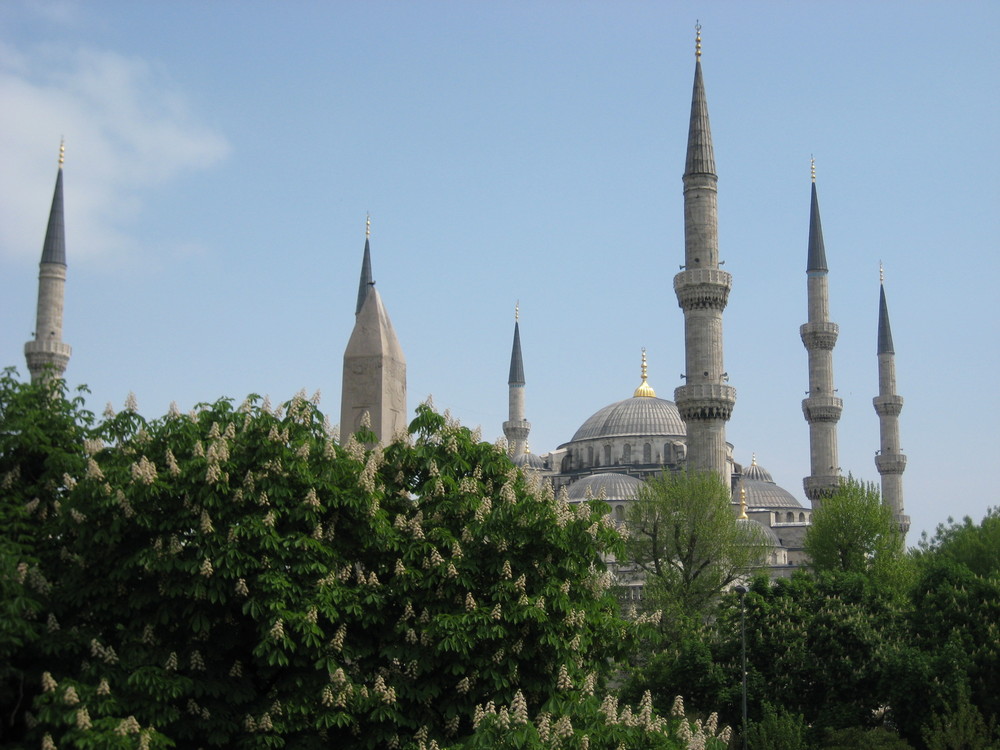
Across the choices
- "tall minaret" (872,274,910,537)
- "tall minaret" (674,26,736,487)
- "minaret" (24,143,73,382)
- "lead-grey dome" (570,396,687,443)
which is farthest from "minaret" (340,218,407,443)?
"lead-grey dome" (570,396,687,443)

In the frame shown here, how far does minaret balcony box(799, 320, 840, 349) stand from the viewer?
5272cm

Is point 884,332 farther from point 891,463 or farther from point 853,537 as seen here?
point 853,537

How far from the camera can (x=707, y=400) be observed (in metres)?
41.4

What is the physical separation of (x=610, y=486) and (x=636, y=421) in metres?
10.4

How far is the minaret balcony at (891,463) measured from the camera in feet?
→ 200

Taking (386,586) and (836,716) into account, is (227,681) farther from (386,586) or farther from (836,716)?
(836,716)

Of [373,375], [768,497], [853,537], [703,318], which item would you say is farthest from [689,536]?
[768,497]

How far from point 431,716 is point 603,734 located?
1951mm

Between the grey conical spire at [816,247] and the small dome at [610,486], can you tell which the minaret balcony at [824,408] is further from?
the small dome at [610,486]

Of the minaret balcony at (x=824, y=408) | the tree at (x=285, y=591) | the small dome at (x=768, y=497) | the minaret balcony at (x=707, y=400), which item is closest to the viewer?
the tree at (x=285, y=591)

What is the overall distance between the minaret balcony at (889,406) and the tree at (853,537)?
70.7 ft

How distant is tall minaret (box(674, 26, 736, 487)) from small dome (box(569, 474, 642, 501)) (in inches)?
872

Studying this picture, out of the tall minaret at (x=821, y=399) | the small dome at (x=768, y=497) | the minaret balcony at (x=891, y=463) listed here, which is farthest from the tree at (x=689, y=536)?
the small dome at (x=768, y=497)

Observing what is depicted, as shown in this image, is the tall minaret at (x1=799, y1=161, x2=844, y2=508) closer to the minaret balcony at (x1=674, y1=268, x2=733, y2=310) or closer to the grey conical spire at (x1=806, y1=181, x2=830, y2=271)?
the grey conical spire at (x1=806, y1=181, x2=830, y2=271)
